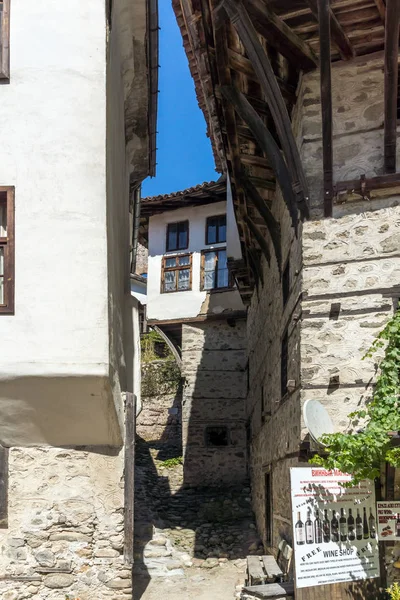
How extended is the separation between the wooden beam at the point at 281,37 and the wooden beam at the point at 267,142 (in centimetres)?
67

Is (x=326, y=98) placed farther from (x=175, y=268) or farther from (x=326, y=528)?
(x=175, y=268)

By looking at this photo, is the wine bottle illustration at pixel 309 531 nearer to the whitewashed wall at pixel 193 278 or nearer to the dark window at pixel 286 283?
the dark window at pixel 286 283

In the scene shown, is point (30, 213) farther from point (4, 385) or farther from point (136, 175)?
point (136, 175)

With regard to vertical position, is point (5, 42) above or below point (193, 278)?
above

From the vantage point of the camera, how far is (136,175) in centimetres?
1038

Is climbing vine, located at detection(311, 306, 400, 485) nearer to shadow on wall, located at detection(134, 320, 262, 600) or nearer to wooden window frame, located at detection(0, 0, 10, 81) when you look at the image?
wooden window frame, located at detection(0, 0, 10, 81)

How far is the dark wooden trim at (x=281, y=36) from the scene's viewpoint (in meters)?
6.00

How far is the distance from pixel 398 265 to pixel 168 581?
5.32 metres

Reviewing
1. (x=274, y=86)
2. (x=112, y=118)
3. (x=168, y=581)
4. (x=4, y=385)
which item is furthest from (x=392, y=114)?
(x=168, y=581)

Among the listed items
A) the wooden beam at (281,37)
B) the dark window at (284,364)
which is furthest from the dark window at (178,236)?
the wooden beam at (281,37)

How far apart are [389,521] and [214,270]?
35.3 feet

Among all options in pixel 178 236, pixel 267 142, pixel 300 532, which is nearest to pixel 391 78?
pixel 267 142

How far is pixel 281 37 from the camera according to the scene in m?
6.24

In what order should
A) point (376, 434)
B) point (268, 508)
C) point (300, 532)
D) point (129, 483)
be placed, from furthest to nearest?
point (268, 508) < point (129, 483) < point (300, 532) < point (376, 434)
